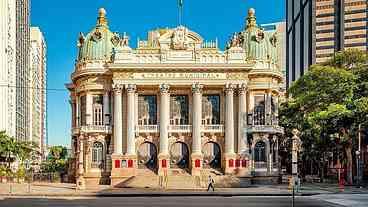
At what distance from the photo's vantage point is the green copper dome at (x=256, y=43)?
7738 cm

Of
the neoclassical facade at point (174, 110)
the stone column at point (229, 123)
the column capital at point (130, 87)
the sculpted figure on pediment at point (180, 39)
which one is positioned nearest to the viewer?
the column capital at point (130, 87)

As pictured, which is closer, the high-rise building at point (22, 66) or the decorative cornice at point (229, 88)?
the decorative cornice at point (229, 88)

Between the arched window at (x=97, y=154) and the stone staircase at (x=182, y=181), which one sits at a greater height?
the arched window at (x=97, y=154)

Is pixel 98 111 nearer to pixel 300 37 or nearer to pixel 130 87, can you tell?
pixel 130 87

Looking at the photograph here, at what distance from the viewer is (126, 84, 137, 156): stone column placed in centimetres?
7169

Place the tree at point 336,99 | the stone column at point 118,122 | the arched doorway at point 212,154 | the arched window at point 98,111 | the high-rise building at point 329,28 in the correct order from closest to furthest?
the tree at point 336,99 → the stone column at point 118,122 → the arched doorway at point 212,154 → the arched window at point 98,111 → the high-rise building at point 329,28

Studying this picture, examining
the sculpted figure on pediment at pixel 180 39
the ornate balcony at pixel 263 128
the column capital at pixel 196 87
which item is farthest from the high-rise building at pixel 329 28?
the column capital at pixel 196 87

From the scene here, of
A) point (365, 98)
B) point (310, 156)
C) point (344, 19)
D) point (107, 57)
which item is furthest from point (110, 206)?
point (344, 19)

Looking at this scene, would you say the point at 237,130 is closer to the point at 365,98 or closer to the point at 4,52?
the point at 365,98

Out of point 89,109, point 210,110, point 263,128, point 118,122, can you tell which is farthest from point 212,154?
point 89,109

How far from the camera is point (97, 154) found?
2911 inches

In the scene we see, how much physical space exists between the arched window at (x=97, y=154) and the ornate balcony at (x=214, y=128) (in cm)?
1268

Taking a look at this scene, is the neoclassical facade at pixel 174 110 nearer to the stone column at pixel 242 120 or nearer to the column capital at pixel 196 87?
the column capital at pixel 196 87

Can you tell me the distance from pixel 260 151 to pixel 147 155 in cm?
1379
